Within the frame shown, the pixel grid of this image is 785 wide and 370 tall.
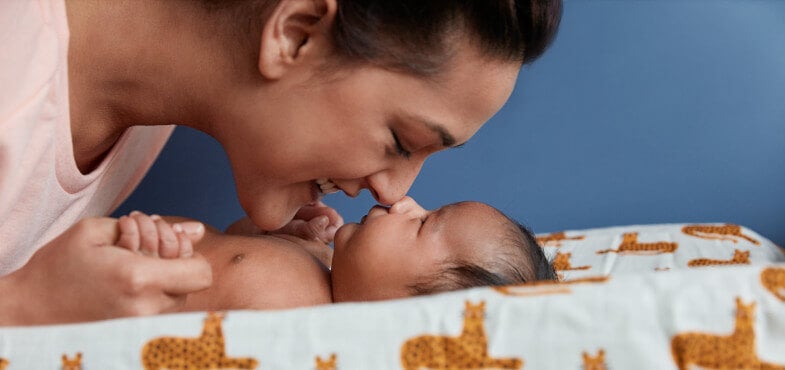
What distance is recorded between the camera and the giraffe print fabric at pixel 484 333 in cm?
79

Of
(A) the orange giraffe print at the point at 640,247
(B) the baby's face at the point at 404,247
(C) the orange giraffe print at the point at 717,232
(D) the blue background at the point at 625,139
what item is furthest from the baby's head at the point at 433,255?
(D) the blue background at the point at 625,139

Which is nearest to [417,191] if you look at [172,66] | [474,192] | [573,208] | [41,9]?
[474,192]

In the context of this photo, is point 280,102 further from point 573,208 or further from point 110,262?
point 573,208

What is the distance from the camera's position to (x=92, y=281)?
0.88 metres

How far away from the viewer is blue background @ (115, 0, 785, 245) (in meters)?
1.81

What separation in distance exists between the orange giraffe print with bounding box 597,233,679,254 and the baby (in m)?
0.33

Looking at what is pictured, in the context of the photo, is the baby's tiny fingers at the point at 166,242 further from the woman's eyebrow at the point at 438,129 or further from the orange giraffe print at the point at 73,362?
the woman's eyebrow at the point at 438,129

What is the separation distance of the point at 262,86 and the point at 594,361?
54 centimetres

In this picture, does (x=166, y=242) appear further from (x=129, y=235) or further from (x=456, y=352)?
(x=456, y=352)

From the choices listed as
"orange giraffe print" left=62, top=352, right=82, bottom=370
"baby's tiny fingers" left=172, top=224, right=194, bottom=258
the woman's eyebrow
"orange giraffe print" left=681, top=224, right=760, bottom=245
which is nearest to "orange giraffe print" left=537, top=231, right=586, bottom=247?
"orange giraffe print" left=681, top=224, right=760, bottom=245

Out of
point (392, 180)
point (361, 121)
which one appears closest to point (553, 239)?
point (392, 180)

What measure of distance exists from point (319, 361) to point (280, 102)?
1.32ft

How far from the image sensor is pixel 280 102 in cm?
111

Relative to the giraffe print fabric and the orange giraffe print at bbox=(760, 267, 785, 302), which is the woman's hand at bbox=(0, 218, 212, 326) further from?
the orange giraffe print at bbox=(760, 267, 785, 302)
